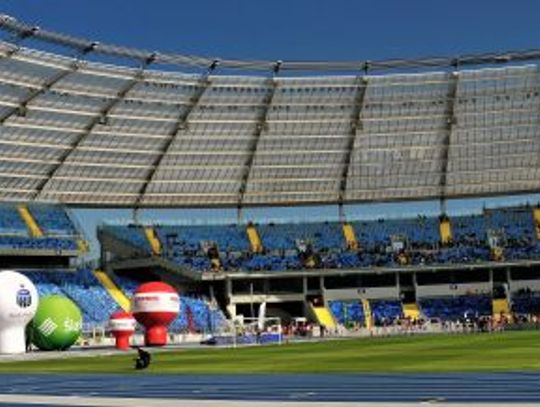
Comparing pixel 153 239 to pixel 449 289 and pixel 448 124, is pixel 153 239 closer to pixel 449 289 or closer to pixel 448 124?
pixel 449 289

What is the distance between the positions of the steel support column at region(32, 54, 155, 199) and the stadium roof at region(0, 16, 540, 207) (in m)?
0.09

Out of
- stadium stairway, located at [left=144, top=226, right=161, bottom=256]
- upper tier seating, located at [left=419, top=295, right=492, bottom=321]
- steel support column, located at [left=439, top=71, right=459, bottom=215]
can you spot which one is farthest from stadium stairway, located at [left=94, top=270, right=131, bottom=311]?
steel support column, located at [left=439, top=71, right=459, bottom=215]

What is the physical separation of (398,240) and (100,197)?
27.3 meters

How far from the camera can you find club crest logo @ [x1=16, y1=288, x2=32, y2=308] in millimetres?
47625

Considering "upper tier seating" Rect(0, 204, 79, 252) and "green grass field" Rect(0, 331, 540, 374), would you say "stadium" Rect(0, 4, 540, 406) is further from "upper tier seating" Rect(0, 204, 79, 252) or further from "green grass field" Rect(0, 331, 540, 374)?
"green grass field" Rect(0, 331, 540, 374)

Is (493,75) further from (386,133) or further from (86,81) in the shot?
(86,81)

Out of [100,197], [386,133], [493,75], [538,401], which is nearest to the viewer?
[538,401]

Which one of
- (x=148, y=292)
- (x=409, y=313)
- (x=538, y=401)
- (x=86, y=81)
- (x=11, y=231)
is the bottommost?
(x=538, y=401)

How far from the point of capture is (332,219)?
89312 mm

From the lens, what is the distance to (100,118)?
68.7 metres

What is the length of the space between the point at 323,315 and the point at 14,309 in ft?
132

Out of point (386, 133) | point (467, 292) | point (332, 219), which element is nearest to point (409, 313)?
point (467, 292)

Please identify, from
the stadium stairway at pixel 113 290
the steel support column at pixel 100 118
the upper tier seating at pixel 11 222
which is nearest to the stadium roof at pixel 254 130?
the steel support column at pixel 100 118

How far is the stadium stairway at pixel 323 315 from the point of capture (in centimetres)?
8281
